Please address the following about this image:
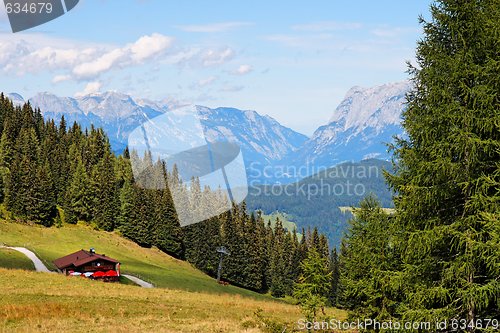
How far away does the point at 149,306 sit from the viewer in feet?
124

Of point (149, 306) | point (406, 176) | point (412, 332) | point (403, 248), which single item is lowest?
point (149, 306)

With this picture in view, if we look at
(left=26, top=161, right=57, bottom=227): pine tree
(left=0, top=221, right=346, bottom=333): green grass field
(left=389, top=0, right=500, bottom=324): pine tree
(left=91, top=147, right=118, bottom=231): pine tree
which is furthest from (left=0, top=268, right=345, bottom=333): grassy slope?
(left=91, top=147, right=118, bottom=231): pine tree

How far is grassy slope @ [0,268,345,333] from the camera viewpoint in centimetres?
2653

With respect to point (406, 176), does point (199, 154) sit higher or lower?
higher

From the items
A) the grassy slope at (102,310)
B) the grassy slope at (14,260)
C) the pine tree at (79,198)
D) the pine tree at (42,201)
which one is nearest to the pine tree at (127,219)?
the pine tree at (79,198)

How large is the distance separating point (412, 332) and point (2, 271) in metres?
46.7

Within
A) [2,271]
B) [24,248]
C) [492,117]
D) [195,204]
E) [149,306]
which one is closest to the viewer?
[492,117]

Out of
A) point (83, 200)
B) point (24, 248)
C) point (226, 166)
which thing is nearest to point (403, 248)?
point (226, 166)

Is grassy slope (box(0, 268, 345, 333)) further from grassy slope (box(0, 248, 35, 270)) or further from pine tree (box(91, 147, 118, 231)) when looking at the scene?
pine tree (box(91, 147, 118, 231))

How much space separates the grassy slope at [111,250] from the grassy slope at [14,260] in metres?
3.99

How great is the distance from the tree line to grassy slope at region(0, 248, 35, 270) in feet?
97.3

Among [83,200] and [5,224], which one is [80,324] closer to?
[5,224]

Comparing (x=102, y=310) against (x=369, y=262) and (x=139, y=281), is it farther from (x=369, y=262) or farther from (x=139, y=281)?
(x=139, y=281)

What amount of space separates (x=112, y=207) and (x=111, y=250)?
66.7 feet
